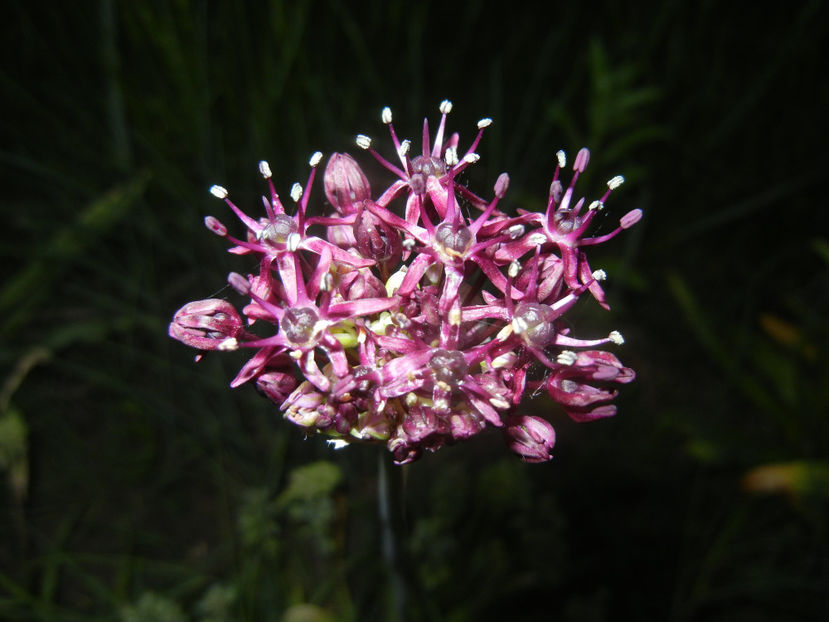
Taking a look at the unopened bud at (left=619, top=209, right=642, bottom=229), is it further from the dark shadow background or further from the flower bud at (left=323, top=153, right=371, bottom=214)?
the dark shadow background

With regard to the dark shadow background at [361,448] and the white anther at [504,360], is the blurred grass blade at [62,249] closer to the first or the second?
the dark shadow background at [361,448]

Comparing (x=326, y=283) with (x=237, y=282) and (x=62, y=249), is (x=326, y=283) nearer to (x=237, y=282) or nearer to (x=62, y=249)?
(x=237, y=282)

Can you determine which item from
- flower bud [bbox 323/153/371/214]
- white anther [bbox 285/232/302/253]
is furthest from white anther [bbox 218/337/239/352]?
flower bud [bbox 323/153/371/214]

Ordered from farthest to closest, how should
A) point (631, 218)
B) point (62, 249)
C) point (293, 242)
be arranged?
point (62, 249) < point (631, 218) < point (293, 242)

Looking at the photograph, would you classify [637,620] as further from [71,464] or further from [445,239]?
[71,464]

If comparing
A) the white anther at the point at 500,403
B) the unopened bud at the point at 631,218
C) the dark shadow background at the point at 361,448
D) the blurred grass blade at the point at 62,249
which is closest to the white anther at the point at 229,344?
the white anther at the point at 500,403

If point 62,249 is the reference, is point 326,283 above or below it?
below

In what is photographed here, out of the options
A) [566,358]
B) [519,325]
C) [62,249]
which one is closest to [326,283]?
[519,325]

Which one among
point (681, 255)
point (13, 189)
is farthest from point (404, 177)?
point (13, 189)
